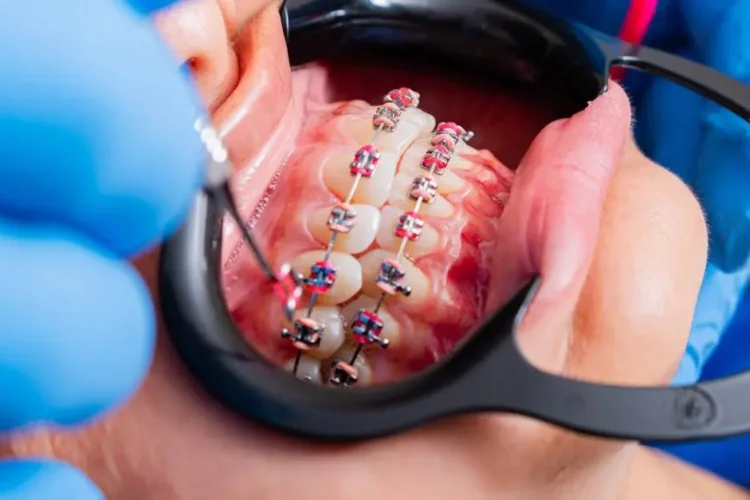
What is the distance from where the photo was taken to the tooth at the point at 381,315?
0.64m

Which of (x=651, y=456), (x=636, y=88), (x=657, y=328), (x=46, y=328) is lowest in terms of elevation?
(x=651, y=456)

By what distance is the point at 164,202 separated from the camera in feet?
1.31

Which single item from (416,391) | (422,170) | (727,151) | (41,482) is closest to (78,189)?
(41,482)

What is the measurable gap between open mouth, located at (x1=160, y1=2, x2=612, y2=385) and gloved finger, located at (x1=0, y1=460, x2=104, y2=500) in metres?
0.19

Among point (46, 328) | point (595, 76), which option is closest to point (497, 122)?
point (595, 76)

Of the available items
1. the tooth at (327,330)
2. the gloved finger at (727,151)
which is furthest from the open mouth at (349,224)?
the gloved finger at (727,151)

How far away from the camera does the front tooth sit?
2.25 ft

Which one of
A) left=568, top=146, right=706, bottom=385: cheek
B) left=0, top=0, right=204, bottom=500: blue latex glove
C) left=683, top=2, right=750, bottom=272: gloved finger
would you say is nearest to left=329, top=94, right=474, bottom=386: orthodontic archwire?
left=568, top=146, right=706, bottom=385: cheek

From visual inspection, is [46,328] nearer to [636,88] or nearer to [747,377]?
[747,377]

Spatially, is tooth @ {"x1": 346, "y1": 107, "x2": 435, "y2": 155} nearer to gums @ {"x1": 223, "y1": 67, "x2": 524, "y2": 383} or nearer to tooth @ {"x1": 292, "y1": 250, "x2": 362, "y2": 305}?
gums @ {"x1": 223, "y1": 67, "x2": 524, "y2": 383}

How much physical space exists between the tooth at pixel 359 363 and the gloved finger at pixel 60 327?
0.83ft

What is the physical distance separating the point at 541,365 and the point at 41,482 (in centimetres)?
33

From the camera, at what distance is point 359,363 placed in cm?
64

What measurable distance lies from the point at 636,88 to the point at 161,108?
96 centimetres
